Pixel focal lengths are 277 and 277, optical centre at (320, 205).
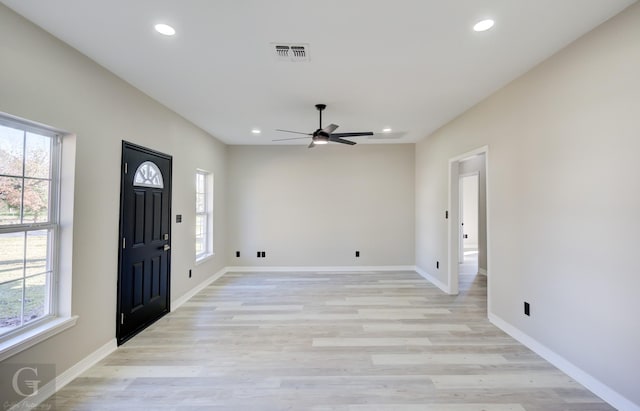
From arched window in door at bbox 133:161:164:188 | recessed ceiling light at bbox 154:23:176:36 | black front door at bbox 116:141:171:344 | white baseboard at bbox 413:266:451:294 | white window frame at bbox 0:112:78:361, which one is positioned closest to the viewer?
recessed ceiling light at bbox 154:23:176:36

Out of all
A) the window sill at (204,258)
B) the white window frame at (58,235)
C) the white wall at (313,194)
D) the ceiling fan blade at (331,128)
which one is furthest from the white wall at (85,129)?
the white wall at (313,194)

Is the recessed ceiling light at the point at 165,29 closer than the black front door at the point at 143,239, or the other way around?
the recessed ceiling light at the point at 165,29

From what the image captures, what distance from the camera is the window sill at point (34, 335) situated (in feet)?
6.01

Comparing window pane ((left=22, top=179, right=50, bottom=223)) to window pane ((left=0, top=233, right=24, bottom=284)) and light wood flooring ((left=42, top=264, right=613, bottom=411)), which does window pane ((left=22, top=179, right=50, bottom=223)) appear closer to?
window pane ((left=0, top=233, right=24, bottom=284))

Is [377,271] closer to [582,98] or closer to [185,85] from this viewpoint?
[582,98]

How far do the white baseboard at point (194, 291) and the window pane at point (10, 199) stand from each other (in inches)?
91.1

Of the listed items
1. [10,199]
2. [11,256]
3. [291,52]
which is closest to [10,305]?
[11,256]

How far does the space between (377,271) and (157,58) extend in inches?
205

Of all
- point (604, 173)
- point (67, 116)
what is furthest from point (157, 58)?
Result: point (604, 173)

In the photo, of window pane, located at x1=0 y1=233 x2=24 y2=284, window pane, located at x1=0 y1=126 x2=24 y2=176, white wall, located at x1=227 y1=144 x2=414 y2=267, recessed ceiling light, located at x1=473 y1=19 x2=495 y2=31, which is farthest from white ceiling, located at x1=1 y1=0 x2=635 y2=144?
white wall, located at x1=227 y1=144 x2=414 y2=267

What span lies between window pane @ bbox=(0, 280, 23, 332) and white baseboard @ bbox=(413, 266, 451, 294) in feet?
16.5

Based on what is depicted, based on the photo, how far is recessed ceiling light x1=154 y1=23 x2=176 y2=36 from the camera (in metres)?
2.05

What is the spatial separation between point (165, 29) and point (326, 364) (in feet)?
10.1

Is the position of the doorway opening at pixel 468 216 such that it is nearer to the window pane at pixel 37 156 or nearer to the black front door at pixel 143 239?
the black front door at pixel 143 239
